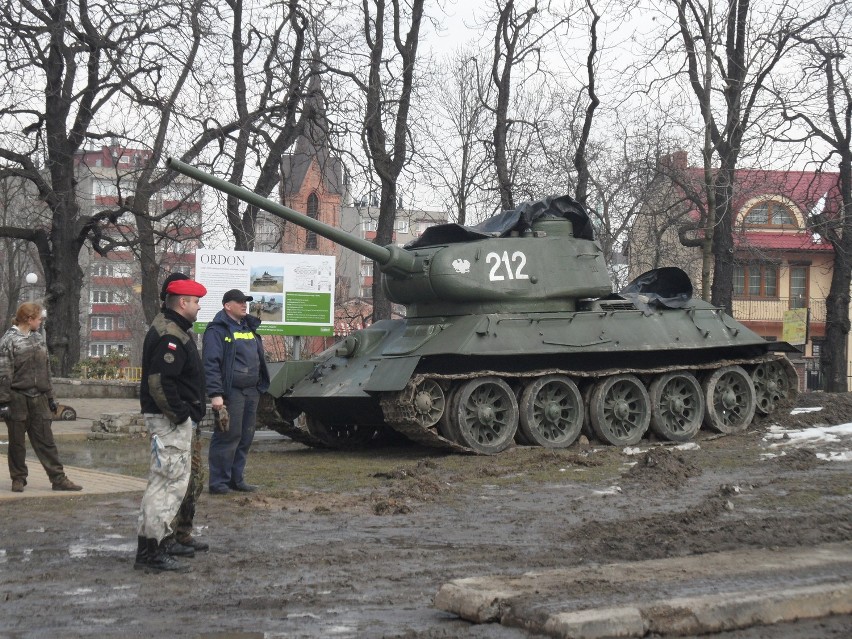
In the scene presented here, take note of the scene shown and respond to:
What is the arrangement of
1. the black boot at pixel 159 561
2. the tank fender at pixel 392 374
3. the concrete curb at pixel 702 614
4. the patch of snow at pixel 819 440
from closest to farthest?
1. the concrete curb at pixel 702 614
2. the black boot at pixel 159 561
3. the patch of snow at pixel 819 440
4. the tank fender at pixel 392 374

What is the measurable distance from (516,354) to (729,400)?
397cm

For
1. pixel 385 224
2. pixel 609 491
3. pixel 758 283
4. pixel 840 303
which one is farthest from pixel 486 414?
pixel 758 283

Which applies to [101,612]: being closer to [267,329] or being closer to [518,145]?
[267,329]

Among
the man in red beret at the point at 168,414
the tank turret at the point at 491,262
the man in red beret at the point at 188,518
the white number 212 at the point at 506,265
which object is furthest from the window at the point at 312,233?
the man in red beret at the point at 168,414

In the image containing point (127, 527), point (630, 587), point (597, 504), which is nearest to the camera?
point (630, 587)

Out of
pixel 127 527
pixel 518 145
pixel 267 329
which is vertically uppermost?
pixel 518 145

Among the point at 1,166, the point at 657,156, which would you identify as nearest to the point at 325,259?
the point at 1,166

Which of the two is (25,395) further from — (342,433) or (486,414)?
(342,433)

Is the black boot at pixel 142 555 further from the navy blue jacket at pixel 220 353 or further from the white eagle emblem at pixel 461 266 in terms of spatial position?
the white eagle emblem at pixel 461 266

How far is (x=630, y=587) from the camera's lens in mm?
5469

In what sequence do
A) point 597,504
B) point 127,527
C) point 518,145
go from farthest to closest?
point 518,145
point 597,504
point 127,527

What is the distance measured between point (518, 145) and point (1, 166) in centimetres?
1585

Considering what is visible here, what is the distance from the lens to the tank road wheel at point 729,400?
16.6 metres

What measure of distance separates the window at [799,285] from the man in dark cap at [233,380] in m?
42.0
